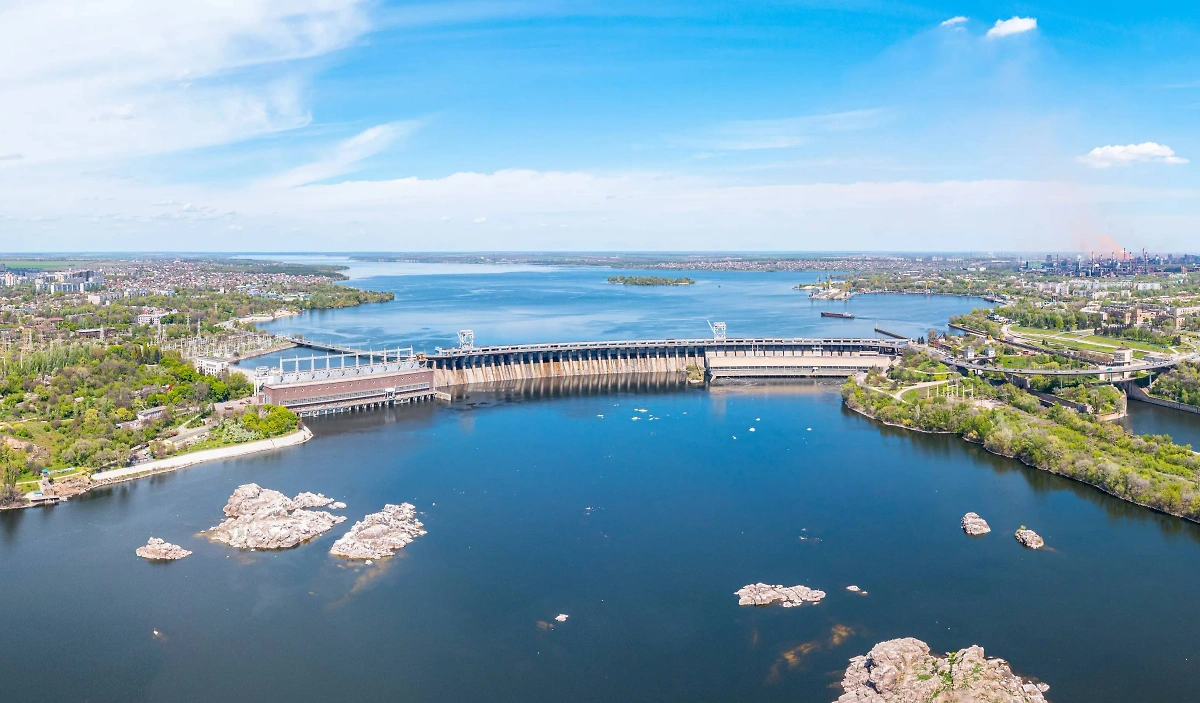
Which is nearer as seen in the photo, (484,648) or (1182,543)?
(484,648)

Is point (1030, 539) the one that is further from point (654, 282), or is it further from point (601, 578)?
point (654, 282)

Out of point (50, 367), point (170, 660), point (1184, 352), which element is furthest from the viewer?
point (1184, 352)

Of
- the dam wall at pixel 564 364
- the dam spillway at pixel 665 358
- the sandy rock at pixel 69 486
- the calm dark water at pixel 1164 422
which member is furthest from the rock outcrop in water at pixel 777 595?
the dam wall at pixel 564 364

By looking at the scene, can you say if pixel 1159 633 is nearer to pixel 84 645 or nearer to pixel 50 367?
pixel 84 645

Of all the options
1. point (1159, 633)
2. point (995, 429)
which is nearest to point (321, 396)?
point (995, 429)

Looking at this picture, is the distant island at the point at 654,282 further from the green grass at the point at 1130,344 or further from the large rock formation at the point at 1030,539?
the large rock formation at the point at 1030,539

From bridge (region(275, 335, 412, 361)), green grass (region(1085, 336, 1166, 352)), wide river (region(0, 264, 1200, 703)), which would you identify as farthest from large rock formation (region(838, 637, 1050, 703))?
green grass (region(1085, 336, 1166, 352))
